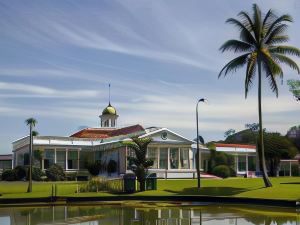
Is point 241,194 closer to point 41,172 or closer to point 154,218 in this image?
point 154,218

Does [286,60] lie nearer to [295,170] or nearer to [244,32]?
[244,32]

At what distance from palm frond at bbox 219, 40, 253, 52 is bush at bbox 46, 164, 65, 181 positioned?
2764 cm

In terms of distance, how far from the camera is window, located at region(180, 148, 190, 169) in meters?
63.1

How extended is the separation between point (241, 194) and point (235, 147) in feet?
130

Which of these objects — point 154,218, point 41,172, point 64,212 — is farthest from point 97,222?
point 41,172

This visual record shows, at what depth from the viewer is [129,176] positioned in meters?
38.7

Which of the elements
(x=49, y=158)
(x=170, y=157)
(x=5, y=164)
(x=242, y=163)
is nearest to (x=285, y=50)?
(x=170, y=157)

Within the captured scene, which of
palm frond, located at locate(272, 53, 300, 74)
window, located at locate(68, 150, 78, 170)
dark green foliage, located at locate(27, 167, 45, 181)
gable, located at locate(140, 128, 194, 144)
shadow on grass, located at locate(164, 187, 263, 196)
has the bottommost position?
shadow on grass, located at locate(164, 187, 263, 196)

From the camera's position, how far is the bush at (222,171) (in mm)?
61031

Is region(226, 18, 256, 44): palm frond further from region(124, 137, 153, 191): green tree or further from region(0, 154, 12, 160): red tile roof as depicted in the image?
region(0, 154, 12, 160): red tile roof

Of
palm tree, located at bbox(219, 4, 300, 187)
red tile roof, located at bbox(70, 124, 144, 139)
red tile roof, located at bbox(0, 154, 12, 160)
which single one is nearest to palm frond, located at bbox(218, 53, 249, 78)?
palm tree, located at bbox(219, 4, 300, 187)

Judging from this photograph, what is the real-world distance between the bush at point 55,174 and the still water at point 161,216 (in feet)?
93.6

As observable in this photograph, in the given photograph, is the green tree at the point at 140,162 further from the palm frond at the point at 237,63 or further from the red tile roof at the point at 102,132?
the red tile roof at the point at 102,132

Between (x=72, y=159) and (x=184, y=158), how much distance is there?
15.0 m
